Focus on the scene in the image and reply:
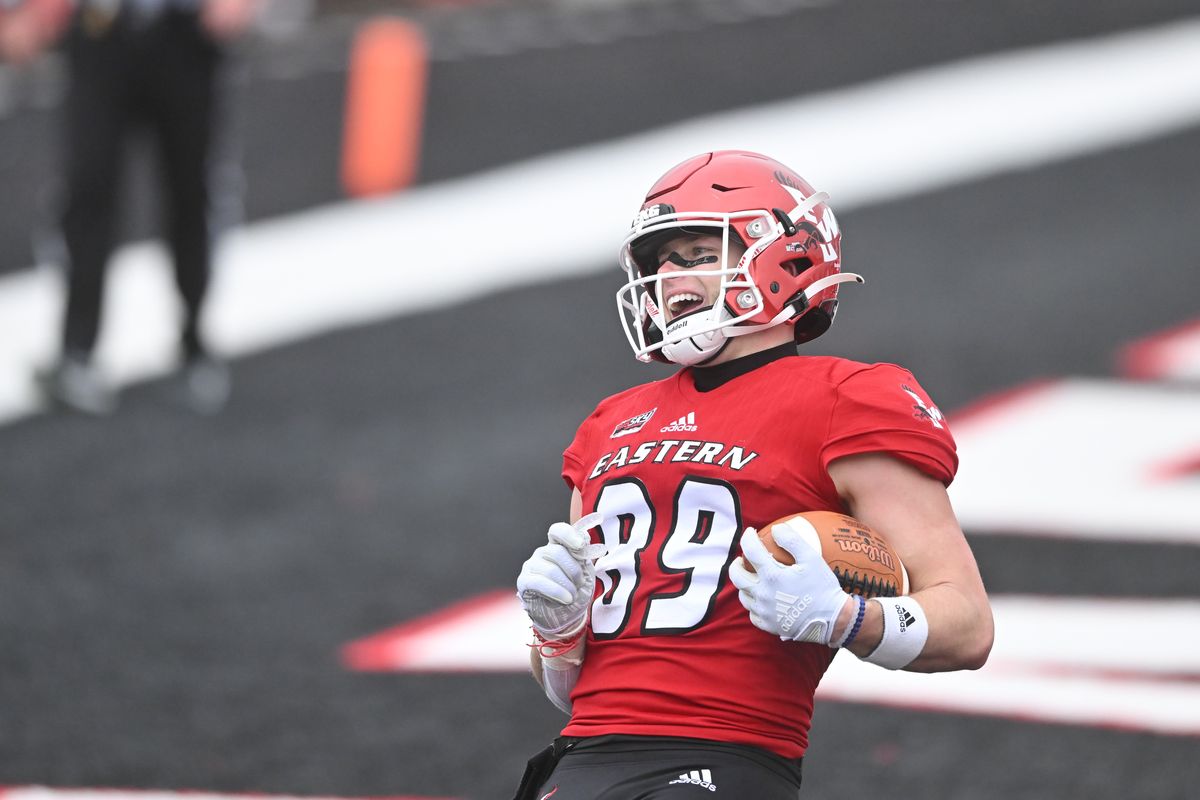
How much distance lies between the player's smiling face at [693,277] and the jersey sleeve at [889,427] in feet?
1.09

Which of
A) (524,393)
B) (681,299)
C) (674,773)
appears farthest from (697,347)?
(524,393)

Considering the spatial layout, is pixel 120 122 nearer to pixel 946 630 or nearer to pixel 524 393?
pixel 524 393

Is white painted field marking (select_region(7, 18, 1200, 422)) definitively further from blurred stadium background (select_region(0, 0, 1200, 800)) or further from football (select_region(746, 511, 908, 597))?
football (select_region(746, 511, 908, 597))

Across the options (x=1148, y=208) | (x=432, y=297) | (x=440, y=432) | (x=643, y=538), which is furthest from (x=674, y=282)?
(x=1148, y=208)

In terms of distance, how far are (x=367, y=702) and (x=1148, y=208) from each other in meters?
6.82

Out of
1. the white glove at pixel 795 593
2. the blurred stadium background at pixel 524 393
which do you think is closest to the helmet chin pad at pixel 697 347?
the white glove at pixel 795 593

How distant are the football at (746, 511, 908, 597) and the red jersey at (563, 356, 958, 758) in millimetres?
135

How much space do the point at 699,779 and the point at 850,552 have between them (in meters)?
0.44

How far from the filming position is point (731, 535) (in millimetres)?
2998

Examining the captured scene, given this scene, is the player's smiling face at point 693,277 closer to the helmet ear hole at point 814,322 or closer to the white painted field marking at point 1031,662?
the helmet ear hole at point 814,322

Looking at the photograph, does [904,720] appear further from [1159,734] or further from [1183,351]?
[1183,351]

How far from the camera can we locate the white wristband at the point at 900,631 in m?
2.76

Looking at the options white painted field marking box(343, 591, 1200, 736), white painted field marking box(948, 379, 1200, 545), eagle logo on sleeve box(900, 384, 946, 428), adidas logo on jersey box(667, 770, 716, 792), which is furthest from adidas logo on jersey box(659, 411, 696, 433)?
white painted field marking box(948, 379, 1200, 545)

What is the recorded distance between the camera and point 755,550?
2.78 m
